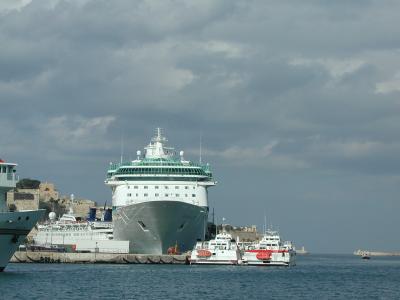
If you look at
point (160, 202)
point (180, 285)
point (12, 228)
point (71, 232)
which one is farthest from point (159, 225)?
point (12, 228)

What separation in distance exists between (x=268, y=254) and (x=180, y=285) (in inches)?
1688

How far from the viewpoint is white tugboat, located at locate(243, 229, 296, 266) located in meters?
123

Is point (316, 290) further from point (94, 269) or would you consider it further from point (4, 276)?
point (94, 269)

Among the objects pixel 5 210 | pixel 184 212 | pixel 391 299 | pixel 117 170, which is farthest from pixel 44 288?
pixel 117 170

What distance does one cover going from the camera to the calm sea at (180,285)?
72562 millimetres

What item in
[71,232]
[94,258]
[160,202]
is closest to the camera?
[160,202]

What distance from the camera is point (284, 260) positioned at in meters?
126

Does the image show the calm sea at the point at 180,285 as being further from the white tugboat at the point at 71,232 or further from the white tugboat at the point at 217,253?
the white tugboat at the point at 71,232

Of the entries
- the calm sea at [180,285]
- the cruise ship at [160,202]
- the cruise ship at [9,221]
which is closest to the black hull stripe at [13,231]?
the cruise ship at [9,221]

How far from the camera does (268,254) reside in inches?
4875

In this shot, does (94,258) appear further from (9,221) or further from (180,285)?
(9,221)

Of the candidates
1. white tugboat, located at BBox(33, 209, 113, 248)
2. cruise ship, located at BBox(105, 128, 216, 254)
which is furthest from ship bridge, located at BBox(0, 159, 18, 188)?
white tugboat, located at BBox(33, 209, 113, 248)

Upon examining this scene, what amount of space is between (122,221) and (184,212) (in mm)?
8709

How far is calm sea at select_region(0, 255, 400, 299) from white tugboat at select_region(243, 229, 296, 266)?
13.3m
